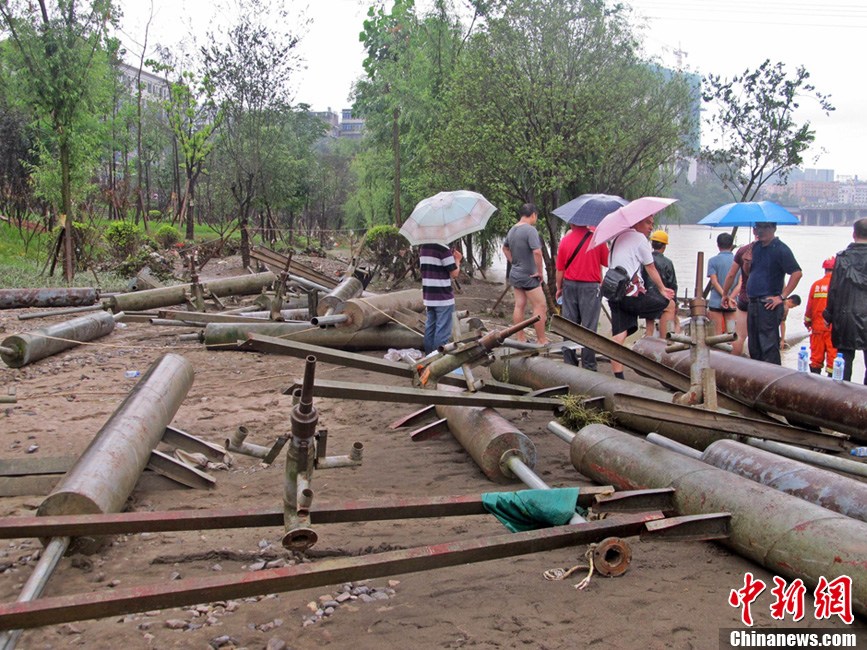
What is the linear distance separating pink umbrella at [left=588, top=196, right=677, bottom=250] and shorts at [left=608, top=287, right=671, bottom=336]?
624mm

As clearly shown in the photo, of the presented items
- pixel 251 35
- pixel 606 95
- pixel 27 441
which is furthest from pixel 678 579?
pixel 251 35

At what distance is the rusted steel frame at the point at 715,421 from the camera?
4.39 m

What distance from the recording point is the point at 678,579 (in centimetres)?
316

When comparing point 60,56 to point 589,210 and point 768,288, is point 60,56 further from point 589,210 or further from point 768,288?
point 768,288

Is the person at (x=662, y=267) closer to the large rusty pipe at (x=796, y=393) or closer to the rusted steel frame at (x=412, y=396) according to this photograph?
the large rusty pipe at (x=796, y=393)

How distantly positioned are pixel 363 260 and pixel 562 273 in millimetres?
10640

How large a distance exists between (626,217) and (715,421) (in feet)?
9.16

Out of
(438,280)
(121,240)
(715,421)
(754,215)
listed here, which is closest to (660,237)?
(754,215)

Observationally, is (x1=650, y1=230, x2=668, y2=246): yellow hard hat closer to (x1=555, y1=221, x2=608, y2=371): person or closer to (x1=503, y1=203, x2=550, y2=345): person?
(x1=555, y1=221, x2=608, y2=371): person

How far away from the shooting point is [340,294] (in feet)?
33.9

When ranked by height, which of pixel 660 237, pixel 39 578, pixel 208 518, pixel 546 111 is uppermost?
pixel 546 111

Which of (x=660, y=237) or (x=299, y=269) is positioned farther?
(x=299, y=269)

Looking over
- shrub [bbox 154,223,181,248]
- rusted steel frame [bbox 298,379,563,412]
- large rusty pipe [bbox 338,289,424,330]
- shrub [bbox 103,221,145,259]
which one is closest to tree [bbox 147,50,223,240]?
shrub [bbox 154,223,181,248]

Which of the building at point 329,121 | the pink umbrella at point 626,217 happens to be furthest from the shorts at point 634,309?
the building at point 329,121
